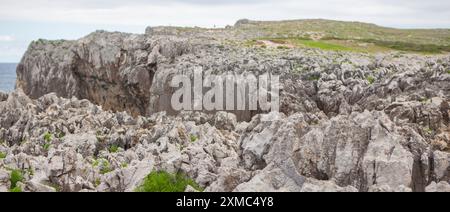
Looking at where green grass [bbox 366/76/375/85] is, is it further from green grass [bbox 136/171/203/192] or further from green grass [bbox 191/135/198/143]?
green grass [bbox 136/171/203/192]

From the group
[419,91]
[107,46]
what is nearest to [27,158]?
[419,91]

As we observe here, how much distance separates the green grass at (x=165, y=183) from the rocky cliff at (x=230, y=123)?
37 cm

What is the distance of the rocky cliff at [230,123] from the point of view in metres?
18.8

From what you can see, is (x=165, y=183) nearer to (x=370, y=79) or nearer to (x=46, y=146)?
(x=46, y=146)

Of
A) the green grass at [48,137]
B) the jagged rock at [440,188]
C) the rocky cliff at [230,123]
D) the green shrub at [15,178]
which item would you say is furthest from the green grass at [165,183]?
the green grass at [48,137]

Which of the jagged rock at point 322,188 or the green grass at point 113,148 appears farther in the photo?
the green grass at point 113,148

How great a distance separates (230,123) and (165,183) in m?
17.3

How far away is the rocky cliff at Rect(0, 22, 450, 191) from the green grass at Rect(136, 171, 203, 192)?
366mm

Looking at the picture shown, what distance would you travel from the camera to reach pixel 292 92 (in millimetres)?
47219

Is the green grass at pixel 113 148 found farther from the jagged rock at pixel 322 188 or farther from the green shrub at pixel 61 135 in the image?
the jagged rock at pixel 322 188

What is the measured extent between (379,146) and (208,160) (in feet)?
24.0

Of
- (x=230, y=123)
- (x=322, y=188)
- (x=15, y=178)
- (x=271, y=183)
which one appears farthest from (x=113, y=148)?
(x=322, y=188)

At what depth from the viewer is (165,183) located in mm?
20875
